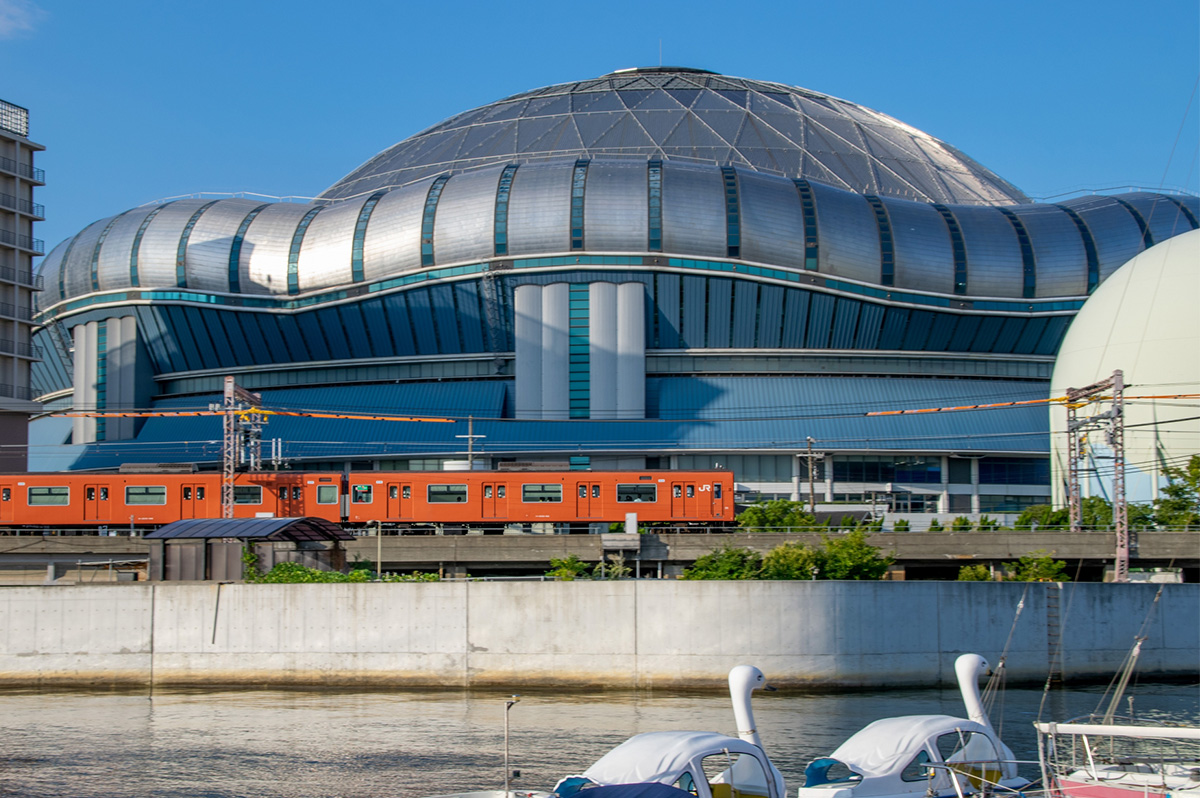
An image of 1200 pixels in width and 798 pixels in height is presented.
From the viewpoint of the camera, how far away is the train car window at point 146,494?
6288 cm

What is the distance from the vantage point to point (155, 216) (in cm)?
9869

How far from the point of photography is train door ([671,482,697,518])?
6238 centimetres

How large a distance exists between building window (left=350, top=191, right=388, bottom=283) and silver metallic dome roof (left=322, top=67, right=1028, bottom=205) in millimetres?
11875

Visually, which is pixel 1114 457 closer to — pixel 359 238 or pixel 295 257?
pixel 359 238

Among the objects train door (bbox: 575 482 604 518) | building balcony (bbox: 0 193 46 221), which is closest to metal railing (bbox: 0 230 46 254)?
building balcony (bbox: 0 193 46 221)

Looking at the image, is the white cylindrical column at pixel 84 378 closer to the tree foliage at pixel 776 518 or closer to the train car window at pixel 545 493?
the train car window at pixel 545 493

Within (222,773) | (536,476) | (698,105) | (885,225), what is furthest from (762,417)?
(222,773)

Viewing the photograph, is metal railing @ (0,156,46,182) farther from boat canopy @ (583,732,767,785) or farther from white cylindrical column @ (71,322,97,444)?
boat canopy @ (583,732,767,785)

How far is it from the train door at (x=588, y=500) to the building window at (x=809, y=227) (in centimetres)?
3192

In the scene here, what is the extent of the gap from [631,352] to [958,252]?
25.9 meters

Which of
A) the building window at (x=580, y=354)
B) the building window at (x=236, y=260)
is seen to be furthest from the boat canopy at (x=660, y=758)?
the building window at (x=236, y=260)

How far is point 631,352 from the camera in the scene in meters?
85.8

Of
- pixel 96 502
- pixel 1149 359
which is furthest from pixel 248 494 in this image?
pixel 1149 359

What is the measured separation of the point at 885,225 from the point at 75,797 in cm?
7516
